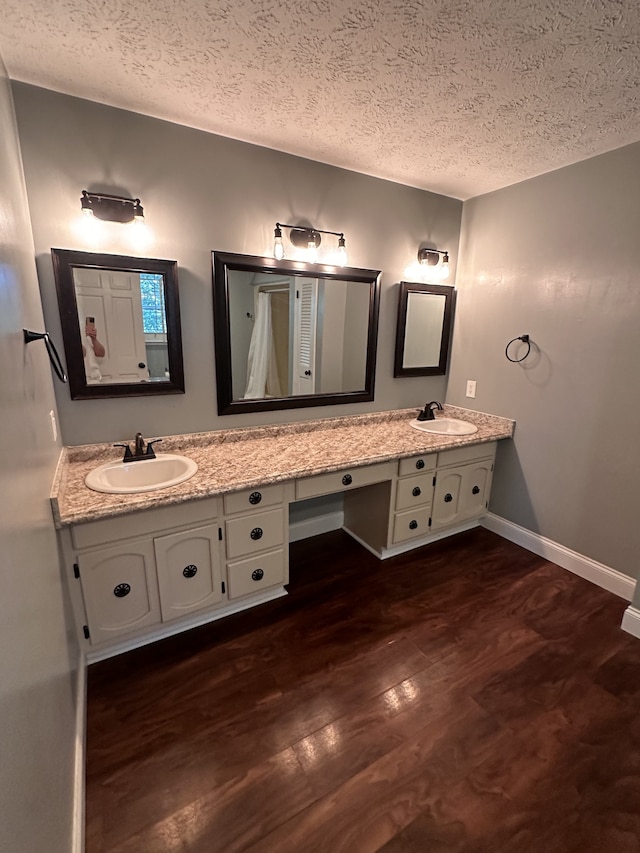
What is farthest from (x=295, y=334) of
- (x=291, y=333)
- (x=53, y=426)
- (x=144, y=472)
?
(x=53, y=426)

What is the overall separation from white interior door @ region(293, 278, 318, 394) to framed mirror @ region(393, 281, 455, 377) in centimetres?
68

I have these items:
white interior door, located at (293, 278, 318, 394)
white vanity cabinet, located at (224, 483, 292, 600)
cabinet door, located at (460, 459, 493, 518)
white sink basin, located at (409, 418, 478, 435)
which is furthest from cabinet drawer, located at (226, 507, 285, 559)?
cabinet door, located at (460, 459, 493, 518)

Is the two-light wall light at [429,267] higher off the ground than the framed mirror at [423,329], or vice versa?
the two-light wall light at [429,267]

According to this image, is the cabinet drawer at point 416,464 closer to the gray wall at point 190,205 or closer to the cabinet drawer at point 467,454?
the cabinet drawer at point 467,454

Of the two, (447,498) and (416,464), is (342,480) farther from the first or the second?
(447,498)

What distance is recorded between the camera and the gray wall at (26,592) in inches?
27.1

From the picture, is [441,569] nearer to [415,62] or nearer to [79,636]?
[79,636]

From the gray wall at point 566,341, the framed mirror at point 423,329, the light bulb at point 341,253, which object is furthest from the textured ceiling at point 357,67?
the framed mirror at point 423,329

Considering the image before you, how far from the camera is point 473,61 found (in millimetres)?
1367

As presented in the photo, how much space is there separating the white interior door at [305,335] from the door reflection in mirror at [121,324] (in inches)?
30.1

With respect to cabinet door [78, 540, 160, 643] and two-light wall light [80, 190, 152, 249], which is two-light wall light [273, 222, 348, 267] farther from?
cabinet door [78, 540, 160, 643]

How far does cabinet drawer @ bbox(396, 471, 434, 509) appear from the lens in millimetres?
2357

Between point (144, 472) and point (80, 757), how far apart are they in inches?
42.3

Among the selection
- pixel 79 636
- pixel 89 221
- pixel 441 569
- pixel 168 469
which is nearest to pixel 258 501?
pixel 168 469
